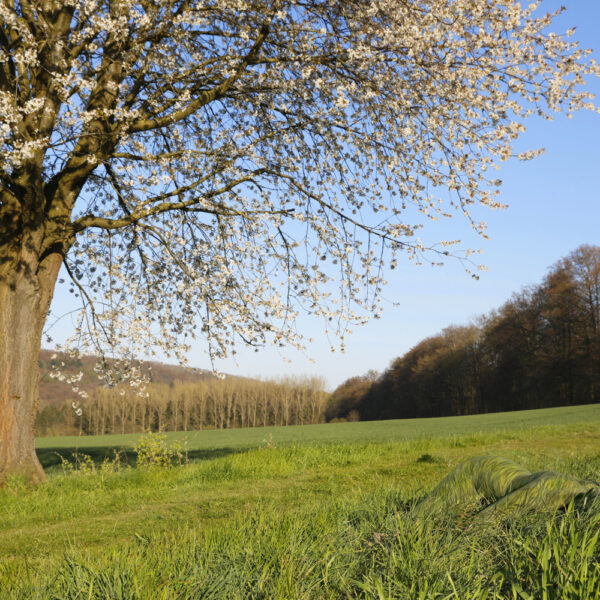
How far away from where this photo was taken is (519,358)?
52.9m

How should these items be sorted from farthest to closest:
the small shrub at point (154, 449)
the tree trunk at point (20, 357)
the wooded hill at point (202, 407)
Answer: the wooded hill at point (202, 407) → the small shrub at point (154, 449) → the tree trunk at point (20, 357)

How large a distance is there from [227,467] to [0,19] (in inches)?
328

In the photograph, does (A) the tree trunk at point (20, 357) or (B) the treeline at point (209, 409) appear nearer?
(A) the tree trunk at point (20, 357)

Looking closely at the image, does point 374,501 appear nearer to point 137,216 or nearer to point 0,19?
point 137,216

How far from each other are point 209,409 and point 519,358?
121 feet

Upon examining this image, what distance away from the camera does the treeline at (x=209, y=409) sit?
214 feet

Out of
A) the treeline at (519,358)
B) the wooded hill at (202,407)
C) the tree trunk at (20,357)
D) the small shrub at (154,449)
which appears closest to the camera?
the tree trunk at (20,357)

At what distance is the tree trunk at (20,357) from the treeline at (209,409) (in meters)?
54.7

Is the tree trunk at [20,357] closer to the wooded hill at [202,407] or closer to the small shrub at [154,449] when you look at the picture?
the small shrub at [154,449]

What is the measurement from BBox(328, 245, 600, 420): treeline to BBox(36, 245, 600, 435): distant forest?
0.31 feet

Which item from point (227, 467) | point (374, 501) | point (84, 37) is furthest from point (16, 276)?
point (374, 501)

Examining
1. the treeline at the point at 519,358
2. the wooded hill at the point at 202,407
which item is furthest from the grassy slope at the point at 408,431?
the wooded hill at the point at 202,407

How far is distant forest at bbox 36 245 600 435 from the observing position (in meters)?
48.0

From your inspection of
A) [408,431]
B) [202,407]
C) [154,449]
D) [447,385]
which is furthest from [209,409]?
[154,449]
